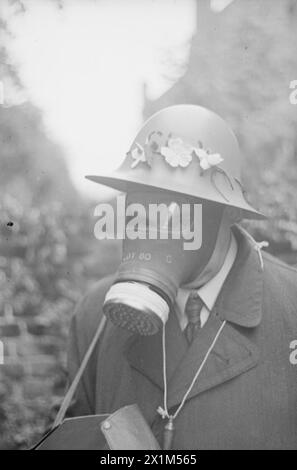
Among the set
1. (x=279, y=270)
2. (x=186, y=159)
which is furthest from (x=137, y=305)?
(x=279, y=270)

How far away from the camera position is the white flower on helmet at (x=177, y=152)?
207cm

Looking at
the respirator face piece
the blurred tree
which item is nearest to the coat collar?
the respirator face piece

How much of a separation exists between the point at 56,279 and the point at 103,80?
4.59ft

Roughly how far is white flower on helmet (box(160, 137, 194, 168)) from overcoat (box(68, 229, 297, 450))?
1.54ft

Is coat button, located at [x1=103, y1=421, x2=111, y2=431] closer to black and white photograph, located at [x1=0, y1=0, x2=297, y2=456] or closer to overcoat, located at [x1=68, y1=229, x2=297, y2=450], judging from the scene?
black and white photograph, located at [x1=0, y1=0, x2=297, y2=456]

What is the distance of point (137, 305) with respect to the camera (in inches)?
72.7

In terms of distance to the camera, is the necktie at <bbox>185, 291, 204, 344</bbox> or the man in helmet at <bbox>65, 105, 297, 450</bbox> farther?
the necktie at <bbox>185, 291, 204, 344</bbox>

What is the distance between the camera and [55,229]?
3652mm

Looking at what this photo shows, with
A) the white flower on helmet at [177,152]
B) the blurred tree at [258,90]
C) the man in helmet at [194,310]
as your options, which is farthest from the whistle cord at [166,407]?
→ the blurred tree at [258,90]

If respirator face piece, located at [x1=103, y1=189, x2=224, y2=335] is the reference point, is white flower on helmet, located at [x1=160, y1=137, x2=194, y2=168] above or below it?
above

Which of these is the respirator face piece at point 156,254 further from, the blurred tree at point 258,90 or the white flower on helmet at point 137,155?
the blurred tree at point 258,90

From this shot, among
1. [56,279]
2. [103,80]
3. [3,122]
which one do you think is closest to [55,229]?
[56,279]

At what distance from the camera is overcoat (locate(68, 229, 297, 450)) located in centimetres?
189

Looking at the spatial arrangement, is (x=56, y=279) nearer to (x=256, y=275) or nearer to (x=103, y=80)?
(x=103, y=80)
